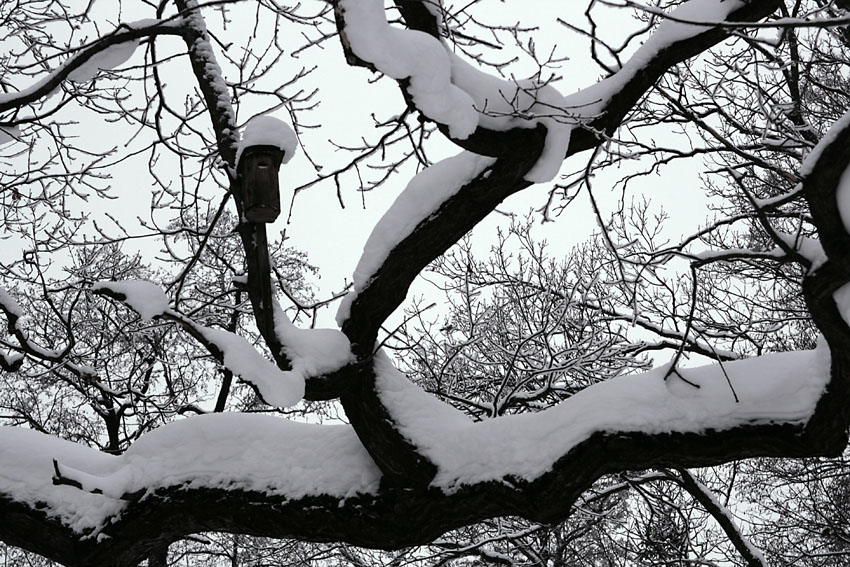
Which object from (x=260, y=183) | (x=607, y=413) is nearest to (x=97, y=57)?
(x=260, y=183)

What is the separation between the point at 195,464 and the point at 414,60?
7.14 feet

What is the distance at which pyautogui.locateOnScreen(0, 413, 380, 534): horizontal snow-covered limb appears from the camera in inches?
138

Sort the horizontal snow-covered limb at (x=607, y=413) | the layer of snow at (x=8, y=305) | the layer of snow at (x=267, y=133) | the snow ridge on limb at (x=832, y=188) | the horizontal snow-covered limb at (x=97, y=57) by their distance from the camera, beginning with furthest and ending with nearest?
the layer of snow at (x=8, y=305)
the horizontal snow-covered limb at (x=97, y=57)
the horizontal snow-covered limb at (x=607, y=413)
the layer of snow at (x=267, y=133)
the snow ridge on limb at (x=832, y=188)

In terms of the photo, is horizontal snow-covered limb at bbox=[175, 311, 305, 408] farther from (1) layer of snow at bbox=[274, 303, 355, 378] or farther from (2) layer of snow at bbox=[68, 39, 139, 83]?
(2) layer of snow at bbox=[68, 39, 139, 83]

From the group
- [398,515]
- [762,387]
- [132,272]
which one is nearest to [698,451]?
[762,387]

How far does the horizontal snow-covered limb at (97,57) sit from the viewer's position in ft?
12.5

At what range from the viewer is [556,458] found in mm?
3340

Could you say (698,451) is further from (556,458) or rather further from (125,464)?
(125,464)

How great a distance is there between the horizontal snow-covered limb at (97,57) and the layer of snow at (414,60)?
151 centimetres

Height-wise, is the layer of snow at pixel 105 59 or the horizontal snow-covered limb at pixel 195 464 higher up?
the layer of snow at pixel 105 59

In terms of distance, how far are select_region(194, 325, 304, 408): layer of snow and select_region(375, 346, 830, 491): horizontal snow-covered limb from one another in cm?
61

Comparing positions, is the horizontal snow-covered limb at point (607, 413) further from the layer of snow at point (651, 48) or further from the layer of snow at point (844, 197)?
the layer of snow at point (651, 48)

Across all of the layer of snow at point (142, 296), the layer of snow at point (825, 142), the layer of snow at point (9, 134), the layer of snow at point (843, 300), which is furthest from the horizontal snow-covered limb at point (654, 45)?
the layer of snow at point (9, 134)

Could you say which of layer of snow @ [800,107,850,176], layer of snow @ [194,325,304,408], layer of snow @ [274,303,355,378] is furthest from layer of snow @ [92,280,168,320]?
layer of snow @ [800,107,850,176]
